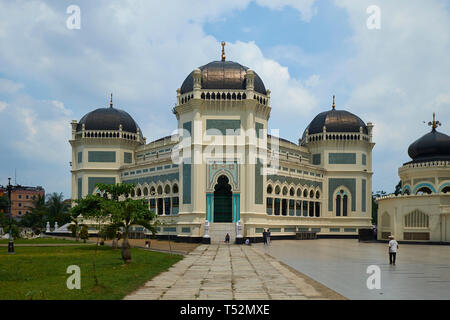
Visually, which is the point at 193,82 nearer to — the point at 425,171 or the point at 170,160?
the point at 170,160

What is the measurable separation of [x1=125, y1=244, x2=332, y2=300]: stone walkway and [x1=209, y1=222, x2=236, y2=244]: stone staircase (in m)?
18.6

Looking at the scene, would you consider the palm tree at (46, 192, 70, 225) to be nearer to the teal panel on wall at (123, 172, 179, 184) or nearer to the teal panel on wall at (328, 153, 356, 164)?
the teal panel on wall at (123, 172, 179, 184)

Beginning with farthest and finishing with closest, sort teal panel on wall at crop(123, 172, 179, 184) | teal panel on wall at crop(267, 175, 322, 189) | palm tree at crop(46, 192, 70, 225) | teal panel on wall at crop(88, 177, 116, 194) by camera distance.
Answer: palm tree at crop(46, 192, 70, 225), teal panel on wall at crop(88, 177, 116, 194), teal panel on wall at crop(267, 175, 322, 189), teal panel on wall at crop(123, 172, 179, 184)

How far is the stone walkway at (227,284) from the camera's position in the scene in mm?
12438

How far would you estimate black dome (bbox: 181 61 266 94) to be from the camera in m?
42.3

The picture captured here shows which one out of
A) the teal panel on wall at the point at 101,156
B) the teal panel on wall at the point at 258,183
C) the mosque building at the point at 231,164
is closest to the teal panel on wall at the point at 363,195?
the mosque building at the point at 231,164

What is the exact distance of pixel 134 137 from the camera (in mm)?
55750

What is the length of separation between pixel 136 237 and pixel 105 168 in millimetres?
9622

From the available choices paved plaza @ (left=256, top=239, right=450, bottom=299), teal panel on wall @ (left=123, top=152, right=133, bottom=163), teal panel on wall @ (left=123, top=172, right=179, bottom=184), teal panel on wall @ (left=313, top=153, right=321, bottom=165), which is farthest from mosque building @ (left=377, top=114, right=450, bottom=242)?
teal panel on wall @ (left=123, top=152, right=133, bottom=163)

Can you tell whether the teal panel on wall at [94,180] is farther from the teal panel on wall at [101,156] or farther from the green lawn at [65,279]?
the green lawn at [65,279]

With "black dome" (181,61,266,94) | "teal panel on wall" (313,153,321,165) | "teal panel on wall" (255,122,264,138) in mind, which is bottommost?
"teal panel on wall" (313,153,321,165)

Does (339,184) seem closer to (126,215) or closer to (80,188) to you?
(80,188)

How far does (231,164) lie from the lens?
40.9m

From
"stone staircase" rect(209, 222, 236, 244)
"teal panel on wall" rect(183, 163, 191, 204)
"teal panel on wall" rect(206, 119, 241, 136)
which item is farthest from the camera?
"teal panel on wall" rect(206, 119, 241, 136)
